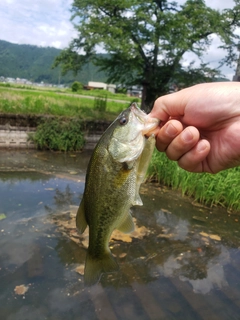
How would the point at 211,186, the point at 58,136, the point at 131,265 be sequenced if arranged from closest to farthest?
the point at 131,265 → the point at 211,186 → the point at 58,136

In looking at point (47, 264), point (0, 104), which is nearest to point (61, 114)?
point (0, 104)

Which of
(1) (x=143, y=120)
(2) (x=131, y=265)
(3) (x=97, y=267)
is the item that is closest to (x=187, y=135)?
(1) (x=143, y=120)

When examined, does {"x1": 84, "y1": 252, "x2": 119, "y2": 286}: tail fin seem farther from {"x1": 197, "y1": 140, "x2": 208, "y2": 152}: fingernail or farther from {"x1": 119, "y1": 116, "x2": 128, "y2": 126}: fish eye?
{"x1": 197, "y1": 140, "x2": 208, "y2": 152}: fingernail

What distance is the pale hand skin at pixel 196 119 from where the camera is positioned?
2.29 metres

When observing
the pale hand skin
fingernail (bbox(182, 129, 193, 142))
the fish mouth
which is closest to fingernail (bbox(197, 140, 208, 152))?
the pale hand skin

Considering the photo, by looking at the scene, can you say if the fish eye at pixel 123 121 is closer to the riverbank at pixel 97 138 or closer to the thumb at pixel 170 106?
the thumb at pixel 170 106

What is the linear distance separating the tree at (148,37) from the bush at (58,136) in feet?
14.9

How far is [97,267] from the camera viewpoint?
1.96 m

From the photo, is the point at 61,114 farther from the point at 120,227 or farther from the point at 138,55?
the point at 120,227

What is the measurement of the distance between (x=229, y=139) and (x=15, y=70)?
105681mm

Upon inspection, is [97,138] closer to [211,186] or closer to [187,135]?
[211,186]

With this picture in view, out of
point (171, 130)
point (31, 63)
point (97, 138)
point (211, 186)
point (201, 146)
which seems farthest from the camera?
point (31, 63)

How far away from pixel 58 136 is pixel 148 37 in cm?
744

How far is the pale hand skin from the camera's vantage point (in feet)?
7.52
